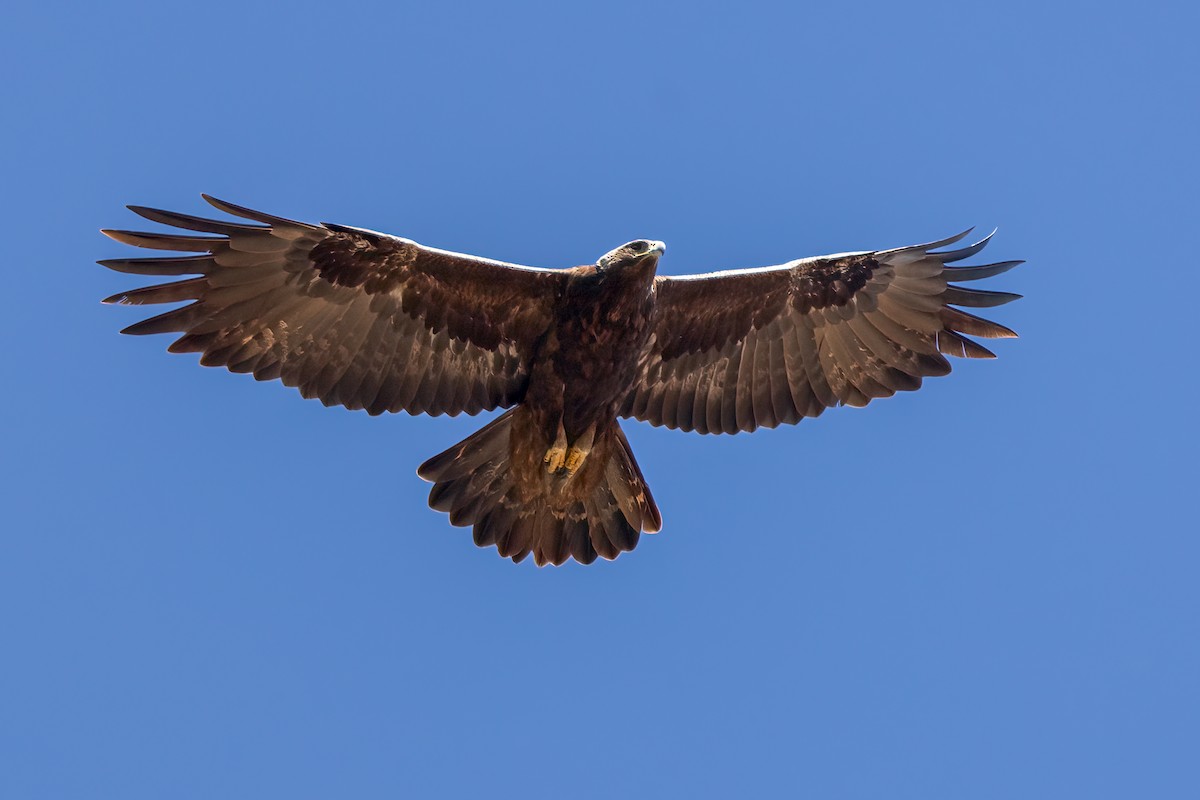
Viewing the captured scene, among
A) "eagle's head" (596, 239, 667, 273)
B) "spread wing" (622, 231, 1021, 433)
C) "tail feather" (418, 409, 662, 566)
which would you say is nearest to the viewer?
"eagle's head" (596, 239, 667, 273)

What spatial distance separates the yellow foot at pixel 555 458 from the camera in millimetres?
11859

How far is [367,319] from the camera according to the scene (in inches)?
456

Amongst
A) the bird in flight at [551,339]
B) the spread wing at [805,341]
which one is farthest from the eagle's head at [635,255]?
the spread wing at [805,341]

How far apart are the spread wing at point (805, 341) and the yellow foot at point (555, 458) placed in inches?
35.0

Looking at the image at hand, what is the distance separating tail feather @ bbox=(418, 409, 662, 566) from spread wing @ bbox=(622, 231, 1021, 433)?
26.6 inches

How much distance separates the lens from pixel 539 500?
39.8 feet

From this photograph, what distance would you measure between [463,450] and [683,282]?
215 cm

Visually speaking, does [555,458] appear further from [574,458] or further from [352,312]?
[352,312]

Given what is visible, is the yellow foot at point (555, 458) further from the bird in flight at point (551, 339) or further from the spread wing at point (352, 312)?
the spread wing at point (352, 312)

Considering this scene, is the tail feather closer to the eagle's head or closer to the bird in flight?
the bird in flight

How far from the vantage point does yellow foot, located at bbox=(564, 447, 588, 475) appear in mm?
11883

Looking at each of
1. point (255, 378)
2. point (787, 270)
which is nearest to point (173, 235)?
point (255, 378)

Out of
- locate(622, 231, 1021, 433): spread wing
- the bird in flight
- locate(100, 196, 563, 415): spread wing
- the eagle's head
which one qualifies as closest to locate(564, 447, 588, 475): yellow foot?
the bird in flight

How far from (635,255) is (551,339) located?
109 cm
